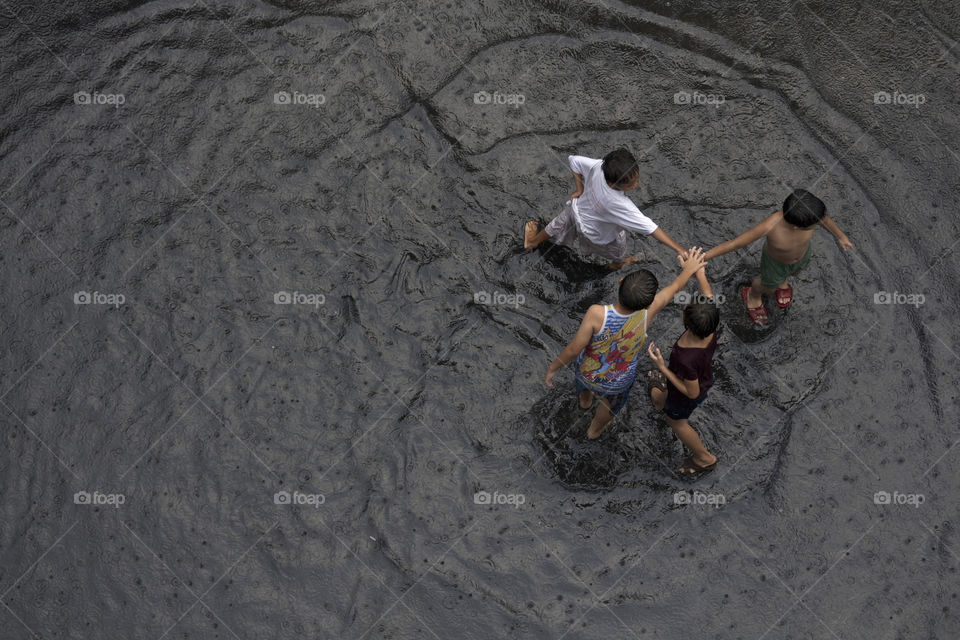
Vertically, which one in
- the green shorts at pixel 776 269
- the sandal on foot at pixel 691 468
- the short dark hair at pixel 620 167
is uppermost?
the short dark hair at pixel 620 167

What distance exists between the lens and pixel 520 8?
7871 mm

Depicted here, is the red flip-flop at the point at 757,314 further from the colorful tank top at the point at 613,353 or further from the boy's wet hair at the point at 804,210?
the colorful tank top at the point at 613,353

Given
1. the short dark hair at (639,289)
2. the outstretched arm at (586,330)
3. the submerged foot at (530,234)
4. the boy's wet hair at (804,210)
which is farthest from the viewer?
the submerged foot at (530,234)

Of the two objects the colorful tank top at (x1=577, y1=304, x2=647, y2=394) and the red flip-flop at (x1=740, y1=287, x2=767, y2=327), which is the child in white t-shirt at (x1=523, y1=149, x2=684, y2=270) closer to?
the colorful tank top at (x1=577, y1=304, x2=647, y2=394)

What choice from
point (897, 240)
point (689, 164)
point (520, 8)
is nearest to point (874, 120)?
point (897, 240)

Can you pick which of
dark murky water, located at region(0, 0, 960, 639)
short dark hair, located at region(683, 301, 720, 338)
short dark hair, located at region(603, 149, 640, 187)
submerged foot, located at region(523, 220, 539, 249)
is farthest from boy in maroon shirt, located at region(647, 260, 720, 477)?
submerged foot, located at region(523, 220, 539, 249)

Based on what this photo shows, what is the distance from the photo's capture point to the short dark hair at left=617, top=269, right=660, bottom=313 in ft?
16.1

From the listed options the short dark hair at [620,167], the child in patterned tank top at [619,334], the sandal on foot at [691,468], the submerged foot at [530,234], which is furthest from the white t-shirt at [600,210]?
the sandal on foot at [691,468]

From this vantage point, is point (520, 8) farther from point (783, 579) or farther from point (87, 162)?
point (783, 579)

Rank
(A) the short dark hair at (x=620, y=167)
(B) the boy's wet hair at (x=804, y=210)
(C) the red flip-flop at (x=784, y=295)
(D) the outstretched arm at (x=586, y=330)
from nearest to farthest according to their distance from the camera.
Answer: (D) the outstretched arm at (x=586, y=330) → (A) the short dark hair at (x=620, y=167) → (B) the boy's wet hair at (x=804, y=210) → (C) the red flip-flop at (x=784, y=295)

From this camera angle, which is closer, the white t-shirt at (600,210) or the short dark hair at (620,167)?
the short dark hair at (620,167)

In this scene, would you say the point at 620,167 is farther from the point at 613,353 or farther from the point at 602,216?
the point at 613,353

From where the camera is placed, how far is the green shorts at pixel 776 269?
623cm

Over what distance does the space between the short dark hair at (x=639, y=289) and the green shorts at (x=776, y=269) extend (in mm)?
1772
